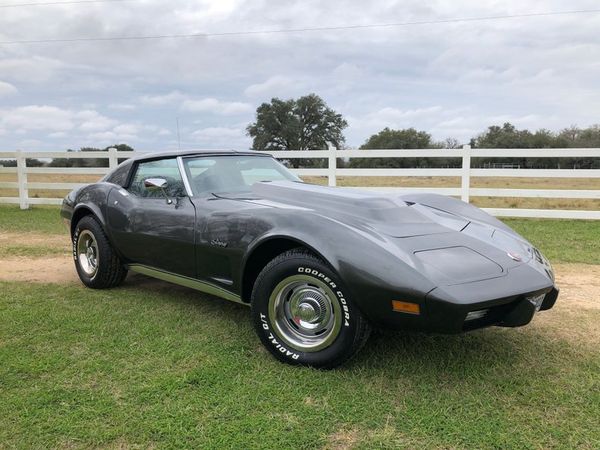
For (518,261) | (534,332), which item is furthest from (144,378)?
(534,332)

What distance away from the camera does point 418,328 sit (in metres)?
2.60

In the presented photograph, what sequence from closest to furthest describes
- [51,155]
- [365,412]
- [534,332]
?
[365,412], [534,332], [51,155]

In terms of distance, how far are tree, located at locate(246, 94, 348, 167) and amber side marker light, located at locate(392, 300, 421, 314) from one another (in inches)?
2089

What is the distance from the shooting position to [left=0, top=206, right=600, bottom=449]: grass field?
2.33 meters

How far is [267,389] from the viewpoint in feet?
9.06

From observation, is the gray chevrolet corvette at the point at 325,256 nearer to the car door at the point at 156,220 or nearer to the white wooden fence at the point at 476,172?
the car door at the point at 156,220

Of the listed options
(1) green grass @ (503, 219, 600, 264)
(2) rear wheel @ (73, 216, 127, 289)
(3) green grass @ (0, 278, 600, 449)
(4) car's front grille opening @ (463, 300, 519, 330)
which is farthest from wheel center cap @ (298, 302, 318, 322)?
(1) green grass @ (503, 219, 600, 264)

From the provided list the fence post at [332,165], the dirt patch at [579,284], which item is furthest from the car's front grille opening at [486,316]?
the fence post at [332,165]

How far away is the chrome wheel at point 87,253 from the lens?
15.9 ft

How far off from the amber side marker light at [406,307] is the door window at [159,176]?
2065 mm

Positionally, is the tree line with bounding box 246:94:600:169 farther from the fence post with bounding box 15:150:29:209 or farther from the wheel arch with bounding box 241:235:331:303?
the wheel arch with bounding box 241:235:331:303

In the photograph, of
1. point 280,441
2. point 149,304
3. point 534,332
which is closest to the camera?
point 280,441

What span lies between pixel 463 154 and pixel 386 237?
801cm

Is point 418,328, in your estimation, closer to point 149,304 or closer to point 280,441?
point 280,441
